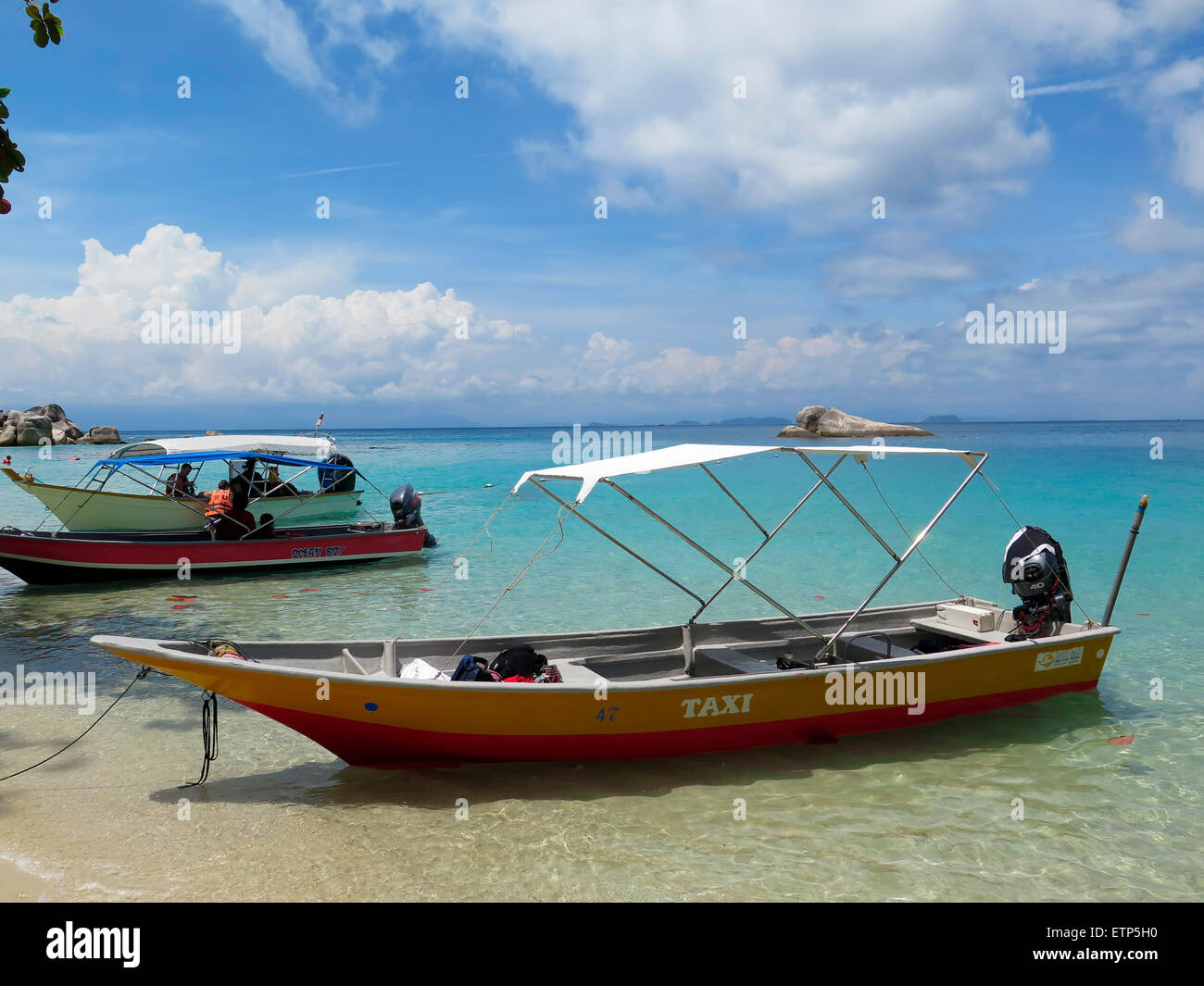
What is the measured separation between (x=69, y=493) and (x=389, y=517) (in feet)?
43.1

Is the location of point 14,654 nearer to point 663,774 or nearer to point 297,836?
point 297,836

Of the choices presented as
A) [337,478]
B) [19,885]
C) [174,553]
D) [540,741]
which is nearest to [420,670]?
[540,741]

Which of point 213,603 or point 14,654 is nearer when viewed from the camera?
point 14,654

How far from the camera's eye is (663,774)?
749cm

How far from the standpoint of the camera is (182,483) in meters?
19.8

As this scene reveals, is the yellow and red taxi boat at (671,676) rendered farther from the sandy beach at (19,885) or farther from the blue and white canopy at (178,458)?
the blue and white canopy at (178,458)

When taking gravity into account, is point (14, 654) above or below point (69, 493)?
below

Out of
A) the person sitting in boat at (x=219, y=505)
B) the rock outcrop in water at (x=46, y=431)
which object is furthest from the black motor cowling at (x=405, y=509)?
the rock outcrop in water at (x=46, y=431)

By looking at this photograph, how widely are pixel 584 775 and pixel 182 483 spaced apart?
16.3 m

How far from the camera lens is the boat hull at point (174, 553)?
16.2 meters

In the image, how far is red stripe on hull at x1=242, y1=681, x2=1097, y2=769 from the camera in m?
6.80

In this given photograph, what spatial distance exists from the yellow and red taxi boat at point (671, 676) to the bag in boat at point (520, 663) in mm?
257
